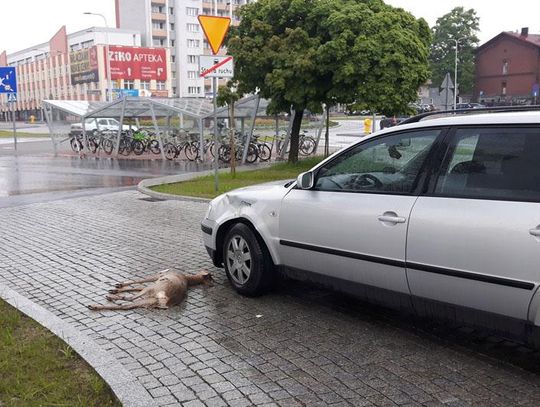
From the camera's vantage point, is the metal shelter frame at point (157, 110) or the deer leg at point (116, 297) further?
the metal shelter frame at point (157, 110)

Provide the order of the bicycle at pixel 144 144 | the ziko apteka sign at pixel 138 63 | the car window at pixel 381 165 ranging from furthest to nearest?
the ziko apteka sign at pixel 138 63
the bicycle at pixel 144 144
the car window at pixel 381 165

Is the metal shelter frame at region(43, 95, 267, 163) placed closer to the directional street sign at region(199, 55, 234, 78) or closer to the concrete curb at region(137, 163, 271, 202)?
the concrete curb at region(137, 163, 271, 202)

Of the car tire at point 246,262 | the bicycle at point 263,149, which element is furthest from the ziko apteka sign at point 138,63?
the car tire at point 246,262

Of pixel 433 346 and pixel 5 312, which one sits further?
pixel 5 312

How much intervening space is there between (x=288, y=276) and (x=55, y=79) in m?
110

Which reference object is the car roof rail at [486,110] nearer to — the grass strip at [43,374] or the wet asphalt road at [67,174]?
the grass strip at [43,374]

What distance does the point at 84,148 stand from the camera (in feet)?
94.4

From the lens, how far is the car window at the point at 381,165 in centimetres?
441

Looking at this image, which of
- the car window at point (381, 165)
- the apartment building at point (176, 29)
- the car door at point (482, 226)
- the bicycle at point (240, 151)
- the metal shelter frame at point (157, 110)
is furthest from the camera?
the apartment building at point (176, 29)

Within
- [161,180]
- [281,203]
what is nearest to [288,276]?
[281,203]

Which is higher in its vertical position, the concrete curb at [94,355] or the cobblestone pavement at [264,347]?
the concrete curb at [94,355]

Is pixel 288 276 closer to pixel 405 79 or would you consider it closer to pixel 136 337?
pixel 136 337

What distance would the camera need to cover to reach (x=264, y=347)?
14.6ft

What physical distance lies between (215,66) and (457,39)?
76.5 metres
